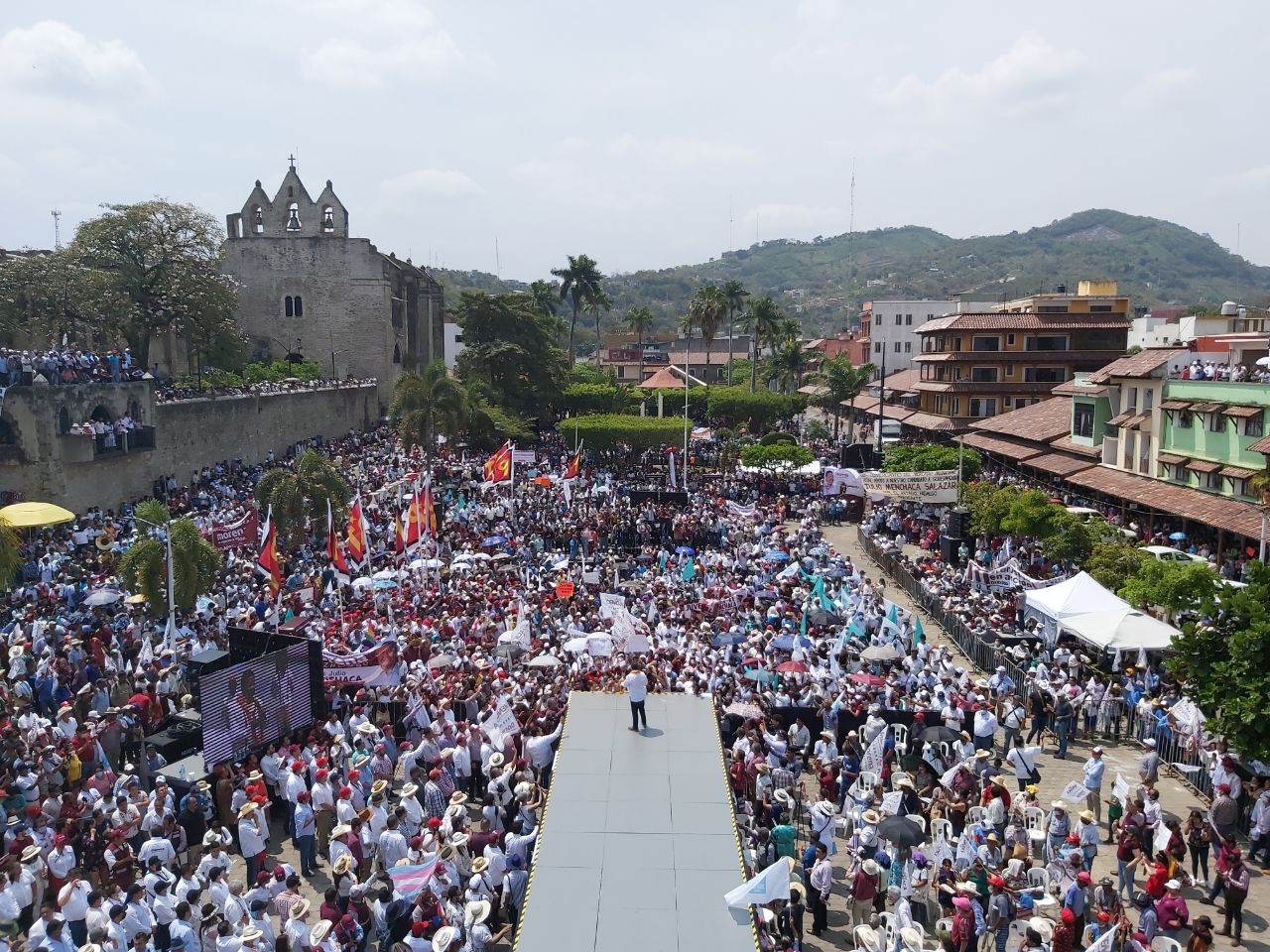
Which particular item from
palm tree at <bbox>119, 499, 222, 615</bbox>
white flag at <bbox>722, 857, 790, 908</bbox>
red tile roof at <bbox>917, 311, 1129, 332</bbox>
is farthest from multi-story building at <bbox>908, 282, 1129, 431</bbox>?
white flag at <bbox>722, 857, 790, 908</bbox>

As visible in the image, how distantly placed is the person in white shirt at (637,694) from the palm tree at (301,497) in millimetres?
15536

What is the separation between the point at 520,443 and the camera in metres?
52.8

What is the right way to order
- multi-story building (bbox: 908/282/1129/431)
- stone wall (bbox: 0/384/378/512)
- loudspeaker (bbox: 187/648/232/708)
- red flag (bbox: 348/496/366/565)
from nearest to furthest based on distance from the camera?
1. loudspeaker (bbox: 187/648/232/708)
2. red flag (bbox: 348/496/366/565)
3. stone wall (bbox: 0/384/378/512)
4. multi-story building (bbox: 908/282/1129/431)

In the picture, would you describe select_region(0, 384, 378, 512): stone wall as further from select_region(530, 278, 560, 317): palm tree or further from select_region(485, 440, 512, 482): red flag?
select_region(530, 278, 560, 317): palm tree

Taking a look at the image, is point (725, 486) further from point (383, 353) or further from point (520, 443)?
→ point (383, 353)

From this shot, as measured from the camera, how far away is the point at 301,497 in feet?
91.3

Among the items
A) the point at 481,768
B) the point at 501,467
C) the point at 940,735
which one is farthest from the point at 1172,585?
the point at 501,467

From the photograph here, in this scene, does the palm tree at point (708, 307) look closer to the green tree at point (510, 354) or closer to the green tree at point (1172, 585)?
the green tree at point (510, 354)

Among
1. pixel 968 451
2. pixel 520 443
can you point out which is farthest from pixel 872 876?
pixel 520 443

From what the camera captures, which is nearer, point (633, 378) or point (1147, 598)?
point (1147, 598)

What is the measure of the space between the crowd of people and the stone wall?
4954mm

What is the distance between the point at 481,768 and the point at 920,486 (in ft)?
78.6

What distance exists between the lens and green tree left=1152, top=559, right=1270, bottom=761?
45.7ft

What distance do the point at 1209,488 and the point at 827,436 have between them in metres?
31.5
